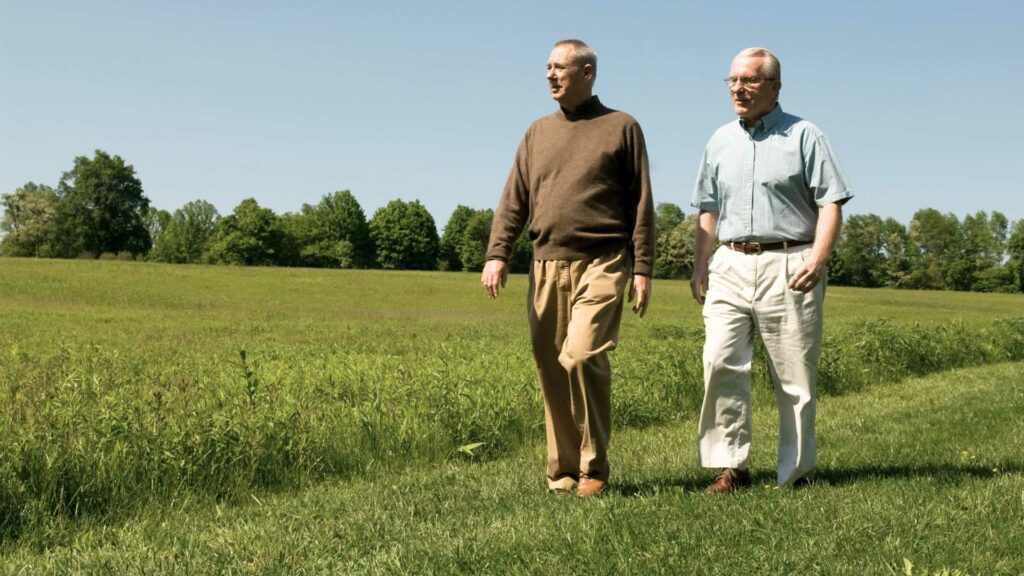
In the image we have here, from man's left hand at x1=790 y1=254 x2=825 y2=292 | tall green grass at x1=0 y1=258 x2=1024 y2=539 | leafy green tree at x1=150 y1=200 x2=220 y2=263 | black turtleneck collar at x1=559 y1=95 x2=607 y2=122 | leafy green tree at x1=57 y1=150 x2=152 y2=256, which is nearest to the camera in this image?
man's left hand at x1=790 y1=254 x2=825 y2=292

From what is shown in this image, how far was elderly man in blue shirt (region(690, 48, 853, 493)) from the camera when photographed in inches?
196

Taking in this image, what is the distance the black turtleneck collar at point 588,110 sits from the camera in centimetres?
509

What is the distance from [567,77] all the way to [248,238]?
103 meters

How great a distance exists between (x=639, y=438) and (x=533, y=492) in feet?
8.70

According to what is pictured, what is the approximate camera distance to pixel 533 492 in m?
5.21

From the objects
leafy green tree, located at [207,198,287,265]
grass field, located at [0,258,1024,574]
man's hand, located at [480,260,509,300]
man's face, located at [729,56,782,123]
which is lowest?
grass field, located at [0,258,1024,574]

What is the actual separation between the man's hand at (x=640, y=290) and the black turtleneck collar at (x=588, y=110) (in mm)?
913

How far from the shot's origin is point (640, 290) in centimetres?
488

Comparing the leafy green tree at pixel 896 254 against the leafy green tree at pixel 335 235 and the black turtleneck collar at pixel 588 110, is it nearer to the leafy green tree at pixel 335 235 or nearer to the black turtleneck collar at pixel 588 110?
the leafy green tree at pixel 335 235

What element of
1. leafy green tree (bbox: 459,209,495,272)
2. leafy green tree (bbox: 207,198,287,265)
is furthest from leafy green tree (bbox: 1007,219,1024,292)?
leafy green tree (bbox: 207,198,287,265)

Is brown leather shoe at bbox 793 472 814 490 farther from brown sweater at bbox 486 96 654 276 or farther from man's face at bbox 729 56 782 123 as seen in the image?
man's face at bbox 729 56 782 123

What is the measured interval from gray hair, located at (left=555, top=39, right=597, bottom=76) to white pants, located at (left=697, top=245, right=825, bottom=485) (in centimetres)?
127

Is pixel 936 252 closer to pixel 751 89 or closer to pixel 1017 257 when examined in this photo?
pixel 1017 257

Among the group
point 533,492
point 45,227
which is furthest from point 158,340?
point 45,227
